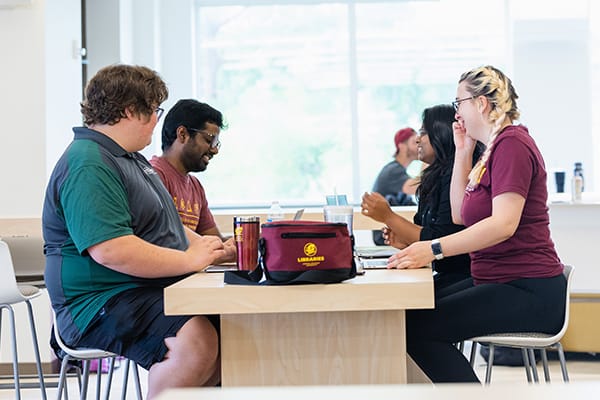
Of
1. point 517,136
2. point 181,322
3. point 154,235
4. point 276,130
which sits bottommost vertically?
point 181,322

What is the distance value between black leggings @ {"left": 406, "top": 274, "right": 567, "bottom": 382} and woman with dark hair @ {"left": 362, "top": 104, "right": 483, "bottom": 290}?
449mm

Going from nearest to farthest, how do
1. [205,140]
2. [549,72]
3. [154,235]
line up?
[154,235] → [205,140] → [549,72]

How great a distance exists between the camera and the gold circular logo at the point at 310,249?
6.44ft

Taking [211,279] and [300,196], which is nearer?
[211,279]

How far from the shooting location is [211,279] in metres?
2.11

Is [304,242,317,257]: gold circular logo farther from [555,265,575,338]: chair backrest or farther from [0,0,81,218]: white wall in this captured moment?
[0,0,81,218]: white wall

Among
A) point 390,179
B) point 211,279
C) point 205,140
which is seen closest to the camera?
point 211,279

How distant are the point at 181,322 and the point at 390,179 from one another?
3.91 metres

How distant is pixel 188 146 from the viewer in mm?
3105

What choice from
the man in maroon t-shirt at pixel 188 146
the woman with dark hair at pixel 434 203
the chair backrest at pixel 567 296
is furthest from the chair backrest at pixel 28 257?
the chair backrest at pixel 567 296

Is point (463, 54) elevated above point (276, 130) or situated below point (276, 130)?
above

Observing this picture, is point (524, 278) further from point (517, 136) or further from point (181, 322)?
point (181, 322)

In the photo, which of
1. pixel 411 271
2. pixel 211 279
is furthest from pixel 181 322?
pixel 411 271

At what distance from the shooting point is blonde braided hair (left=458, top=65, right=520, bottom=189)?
2.56 m
